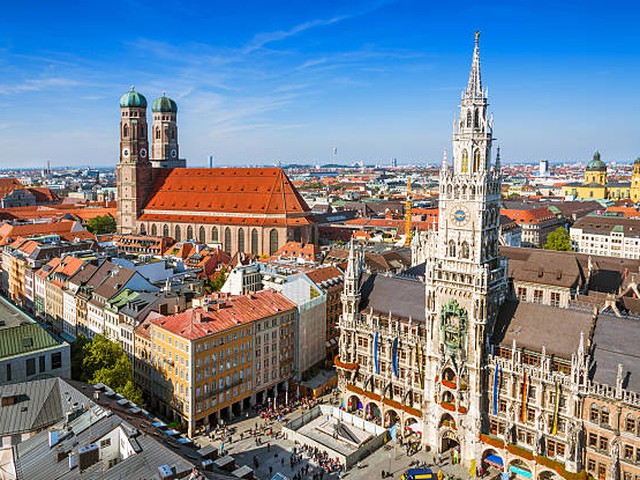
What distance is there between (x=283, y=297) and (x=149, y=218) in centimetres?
11173

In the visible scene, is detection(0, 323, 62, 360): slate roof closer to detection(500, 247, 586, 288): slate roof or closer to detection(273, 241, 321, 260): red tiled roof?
detection(273, 241, 321, 260): red tiled roof

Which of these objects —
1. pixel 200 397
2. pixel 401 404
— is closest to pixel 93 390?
pixel 200 397

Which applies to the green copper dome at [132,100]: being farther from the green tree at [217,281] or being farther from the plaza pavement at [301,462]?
the plaza pavement at [301,462]

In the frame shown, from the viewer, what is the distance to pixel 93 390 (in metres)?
56.6

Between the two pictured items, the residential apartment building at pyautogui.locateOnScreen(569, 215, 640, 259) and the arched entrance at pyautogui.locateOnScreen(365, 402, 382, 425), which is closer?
the arched entrance at pyautogui.locateOnScreen(365, 402, 382, 425)

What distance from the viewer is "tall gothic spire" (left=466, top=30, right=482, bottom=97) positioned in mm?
69750

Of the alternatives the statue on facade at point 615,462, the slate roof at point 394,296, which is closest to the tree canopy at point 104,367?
the slate roof at point 394,296

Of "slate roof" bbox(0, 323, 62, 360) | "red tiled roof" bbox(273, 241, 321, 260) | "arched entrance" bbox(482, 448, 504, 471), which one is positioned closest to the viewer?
"slate roof" bbox(0, 323, 62, 360)

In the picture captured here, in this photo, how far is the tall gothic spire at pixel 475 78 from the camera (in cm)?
6975

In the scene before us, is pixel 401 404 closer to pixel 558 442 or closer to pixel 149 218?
pixel 558 442

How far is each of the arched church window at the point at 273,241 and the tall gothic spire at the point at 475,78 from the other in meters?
106

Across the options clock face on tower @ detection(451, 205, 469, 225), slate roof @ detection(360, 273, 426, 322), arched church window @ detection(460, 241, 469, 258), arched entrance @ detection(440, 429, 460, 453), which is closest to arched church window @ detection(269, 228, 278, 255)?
slate roof @ detection(360, 273, 426, 322)

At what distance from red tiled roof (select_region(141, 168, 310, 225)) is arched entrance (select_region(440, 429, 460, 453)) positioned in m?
105

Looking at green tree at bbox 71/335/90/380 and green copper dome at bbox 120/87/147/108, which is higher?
green copper dome at bbox 120/87/147/108
